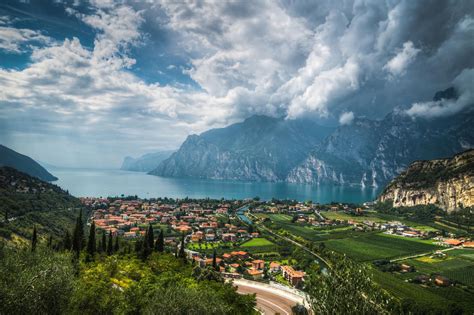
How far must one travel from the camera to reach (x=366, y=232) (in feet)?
249

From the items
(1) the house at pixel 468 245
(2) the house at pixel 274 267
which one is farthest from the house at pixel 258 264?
(1) the house at pixel 468 245

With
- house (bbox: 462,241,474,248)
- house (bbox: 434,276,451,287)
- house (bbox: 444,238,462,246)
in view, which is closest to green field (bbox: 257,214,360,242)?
house (bbox: 444,238,462,246)

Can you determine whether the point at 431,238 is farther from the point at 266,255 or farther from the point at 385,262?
the point at 266,255

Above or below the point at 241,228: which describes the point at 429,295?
below

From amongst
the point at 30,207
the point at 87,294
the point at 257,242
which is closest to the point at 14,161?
the point at 30,207

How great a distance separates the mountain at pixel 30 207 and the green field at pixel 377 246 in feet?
170

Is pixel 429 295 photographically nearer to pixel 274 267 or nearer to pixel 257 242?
pixel 274 267

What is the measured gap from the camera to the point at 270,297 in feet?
106

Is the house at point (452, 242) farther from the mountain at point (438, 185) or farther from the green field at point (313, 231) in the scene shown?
the mountain at point (438, 185)

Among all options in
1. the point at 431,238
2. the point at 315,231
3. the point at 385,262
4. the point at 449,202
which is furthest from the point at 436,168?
the point at 385,262

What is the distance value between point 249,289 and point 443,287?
83.7ft

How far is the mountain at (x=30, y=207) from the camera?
55688mm

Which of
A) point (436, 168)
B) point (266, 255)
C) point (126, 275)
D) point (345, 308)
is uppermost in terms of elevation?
point (436, 168)

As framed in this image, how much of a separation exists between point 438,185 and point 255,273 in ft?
313
